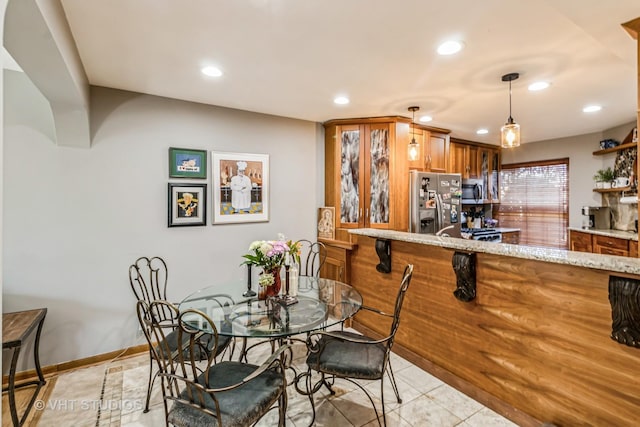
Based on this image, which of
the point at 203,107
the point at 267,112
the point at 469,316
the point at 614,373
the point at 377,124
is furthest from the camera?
the point at 377,124

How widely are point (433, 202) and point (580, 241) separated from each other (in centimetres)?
238

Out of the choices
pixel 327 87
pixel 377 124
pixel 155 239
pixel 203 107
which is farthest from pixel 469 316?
pixel 203 107

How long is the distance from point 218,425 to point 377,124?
3437 mm

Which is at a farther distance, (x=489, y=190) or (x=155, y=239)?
(x=489, y=190)

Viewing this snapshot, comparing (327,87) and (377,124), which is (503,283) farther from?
(377,124)

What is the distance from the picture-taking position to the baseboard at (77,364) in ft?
8.38

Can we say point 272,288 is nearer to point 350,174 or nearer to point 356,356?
point 356,356

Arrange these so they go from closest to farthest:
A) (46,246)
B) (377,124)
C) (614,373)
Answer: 1. (614,373)
2. (46,246)
3. (377,124)

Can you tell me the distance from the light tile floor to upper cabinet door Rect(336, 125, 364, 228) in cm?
185

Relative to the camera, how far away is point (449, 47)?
212 centimetres

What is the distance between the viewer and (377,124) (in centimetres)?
387

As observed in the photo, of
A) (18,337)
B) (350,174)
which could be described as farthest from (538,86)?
(18,337)

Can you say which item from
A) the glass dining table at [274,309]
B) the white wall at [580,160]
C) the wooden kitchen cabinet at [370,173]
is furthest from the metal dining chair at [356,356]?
the white wall at [580,160]

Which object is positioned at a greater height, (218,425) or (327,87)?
(327,87)
